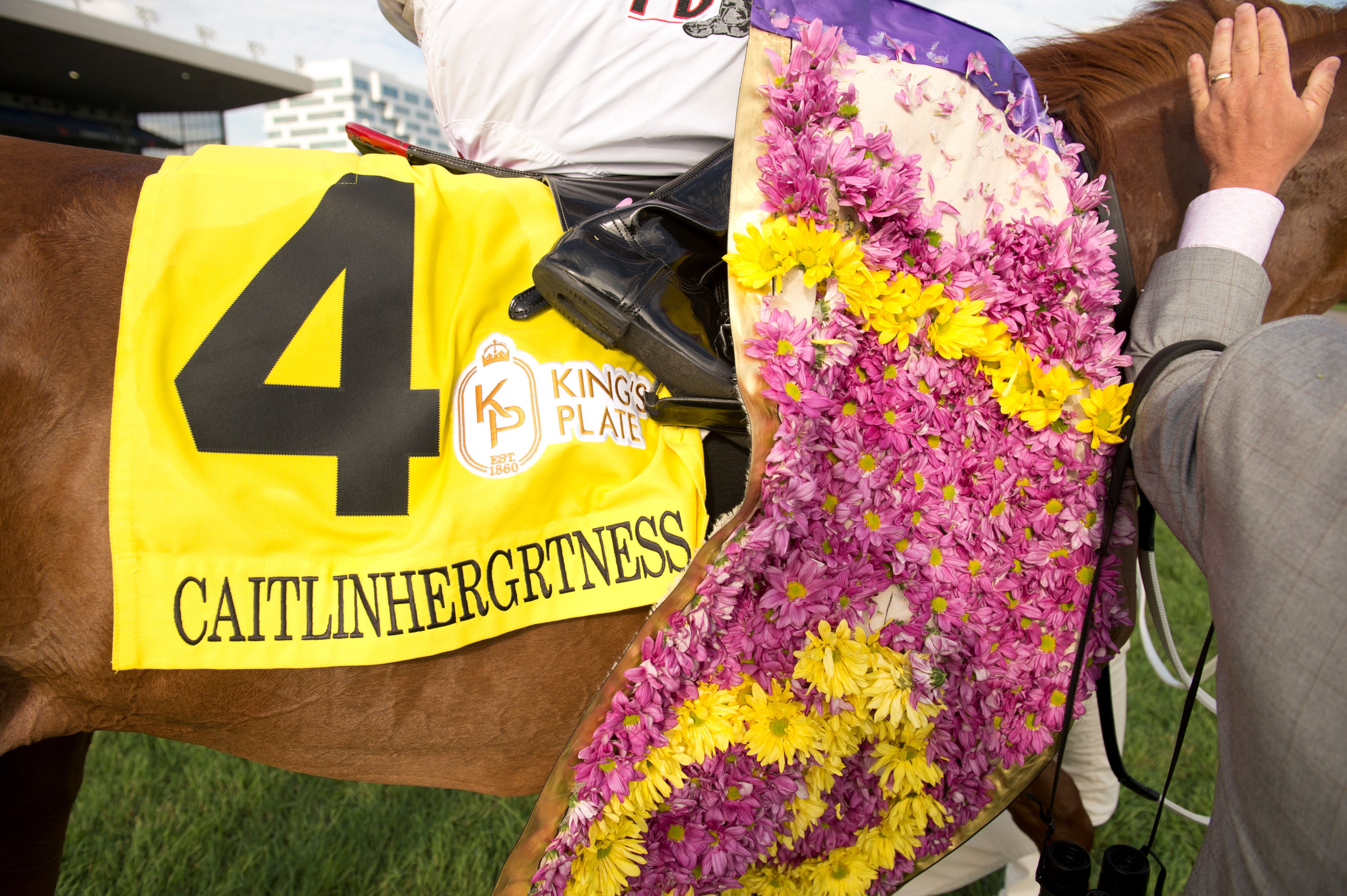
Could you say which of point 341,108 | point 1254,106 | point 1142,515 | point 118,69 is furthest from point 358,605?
point 341,108

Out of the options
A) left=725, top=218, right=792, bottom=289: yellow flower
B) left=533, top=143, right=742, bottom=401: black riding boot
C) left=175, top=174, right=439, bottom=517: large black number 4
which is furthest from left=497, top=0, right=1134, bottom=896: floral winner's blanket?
left=175, top=174, right=439, bottom=517: large black number 4

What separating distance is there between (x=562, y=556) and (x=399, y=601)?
250 mm

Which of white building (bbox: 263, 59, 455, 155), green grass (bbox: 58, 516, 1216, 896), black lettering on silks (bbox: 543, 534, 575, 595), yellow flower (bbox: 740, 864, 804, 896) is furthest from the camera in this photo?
white building (bbox: 263, 59, 455, 155)

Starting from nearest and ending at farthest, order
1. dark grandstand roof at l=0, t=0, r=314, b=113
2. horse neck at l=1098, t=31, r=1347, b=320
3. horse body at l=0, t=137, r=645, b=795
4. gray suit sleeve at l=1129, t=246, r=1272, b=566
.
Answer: gray suit sleeve at l=1129, t=246, r=1272, b=566 < horse body at l=0, t=137, r=645, b=795 < horse neck at l=1098, t=31, r=1347, b=320 < dark grandstand roof at l=0, t=0, r=314, b=113

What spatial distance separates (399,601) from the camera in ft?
3.48

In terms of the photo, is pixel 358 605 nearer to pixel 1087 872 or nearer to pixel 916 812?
pixel 916 812

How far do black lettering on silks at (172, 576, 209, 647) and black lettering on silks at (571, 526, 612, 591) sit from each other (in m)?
0.53

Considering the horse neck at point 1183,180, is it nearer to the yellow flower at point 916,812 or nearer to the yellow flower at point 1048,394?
the yellow flower at point 1048,394

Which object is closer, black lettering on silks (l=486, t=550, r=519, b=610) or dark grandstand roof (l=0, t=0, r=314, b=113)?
black lettering on silks (l=486, t=550, r=519, b=610)

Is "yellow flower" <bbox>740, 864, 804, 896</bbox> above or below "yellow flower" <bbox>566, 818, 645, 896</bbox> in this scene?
below

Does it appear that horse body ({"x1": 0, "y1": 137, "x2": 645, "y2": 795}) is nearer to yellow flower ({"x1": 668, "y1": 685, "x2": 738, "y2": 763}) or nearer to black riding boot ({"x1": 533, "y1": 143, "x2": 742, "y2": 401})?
yellow flower ({"x1": 668, "y1": 685, "x2": 738, "y2": 763})

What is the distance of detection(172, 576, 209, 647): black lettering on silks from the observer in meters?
1.00

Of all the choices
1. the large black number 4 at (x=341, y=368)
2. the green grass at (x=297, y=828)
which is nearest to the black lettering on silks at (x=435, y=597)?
the large black number 4 at (x=341, y=368)

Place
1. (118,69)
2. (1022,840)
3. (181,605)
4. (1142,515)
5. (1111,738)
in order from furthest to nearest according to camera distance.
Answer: (118,69) → (1022,840) → (1111,738) → (1142,515) → (181,605)
